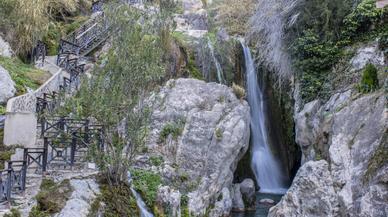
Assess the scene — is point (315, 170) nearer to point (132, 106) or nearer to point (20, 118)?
point (132, 106)

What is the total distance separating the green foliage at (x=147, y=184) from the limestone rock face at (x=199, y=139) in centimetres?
54

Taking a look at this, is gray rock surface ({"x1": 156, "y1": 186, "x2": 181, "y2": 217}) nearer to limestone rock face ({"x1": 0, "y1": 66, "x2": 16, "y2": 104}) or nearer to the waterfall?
the waterfall

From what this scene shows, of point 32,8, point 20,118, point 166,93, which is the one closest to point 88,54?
point 32,8

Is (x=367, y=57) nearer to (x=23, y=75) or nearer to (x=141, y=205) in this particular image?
(x=141, y=205)

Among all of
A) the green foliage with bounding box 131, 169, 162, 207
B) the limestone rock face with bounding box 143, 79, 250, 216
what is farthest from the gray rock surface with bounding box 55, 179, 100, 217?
the limestone rock face with bounding box 143, 79, 250, 216

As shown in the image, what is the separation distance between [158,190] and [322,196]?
4751 mm

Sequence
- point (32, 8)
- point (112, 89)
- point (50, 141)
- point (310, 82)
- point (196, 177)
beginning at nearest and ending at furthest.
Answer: point (112, 89)
point (50, 141)
point (196, 177)
point (310, 82)
point (32, 8)

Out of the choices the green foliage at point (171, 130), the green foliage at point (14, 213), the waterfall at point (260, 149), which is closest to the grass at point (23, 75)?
the green foliage at point (171, 130)

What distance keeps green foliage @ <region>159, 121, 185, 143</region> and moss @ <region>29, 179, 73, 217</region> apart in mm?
4907

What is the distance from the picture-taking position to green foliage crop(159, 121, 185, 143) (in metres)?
14.2

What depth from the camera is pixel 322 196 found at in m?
10.9

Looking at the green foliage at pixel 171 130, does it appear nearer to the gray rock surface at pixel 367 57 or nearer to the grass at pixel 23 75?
the grass at pixel 23 75

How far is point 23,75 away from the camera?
17.6m

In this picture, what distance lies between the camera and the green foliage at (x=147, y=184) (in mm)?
11633
